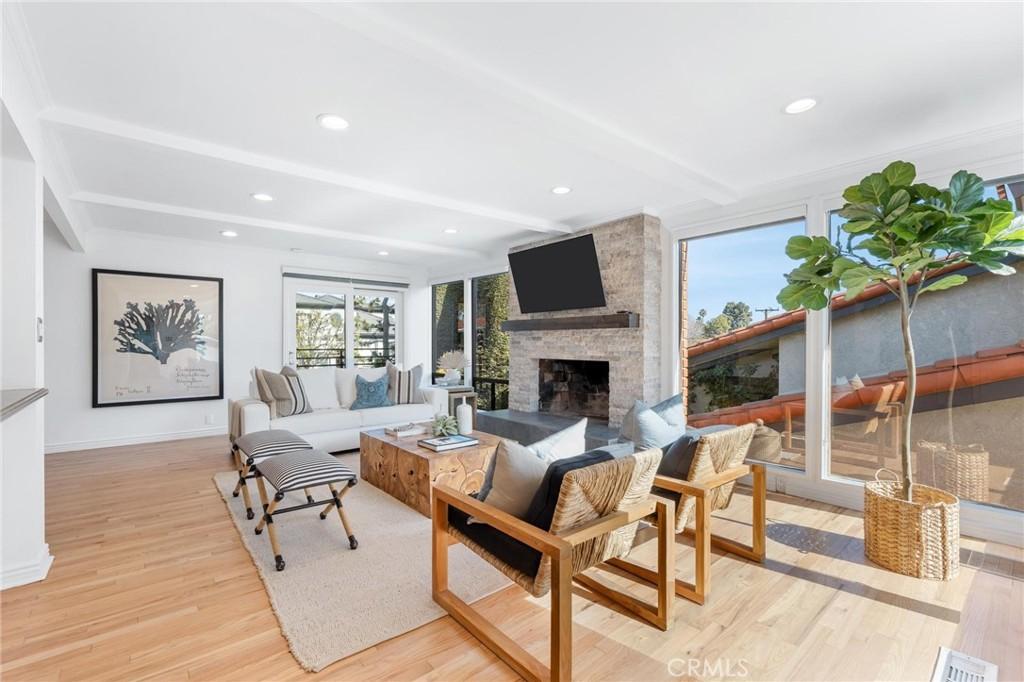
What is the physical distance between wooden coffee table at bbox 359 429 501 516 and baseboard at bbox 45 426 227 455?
3.17 meters

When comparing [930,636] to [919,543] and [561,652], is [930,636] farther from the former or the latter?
[561,652]

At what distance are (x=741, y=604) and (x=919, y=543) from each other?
1.10m

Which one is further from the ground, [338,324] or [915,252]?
[915,252]

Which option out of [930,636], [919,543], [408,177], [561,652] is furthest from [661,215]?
[561,652]

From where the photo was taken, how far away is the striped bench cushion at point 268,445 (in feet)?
10.3

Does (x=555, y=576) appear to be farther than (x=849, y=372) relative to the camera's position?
No

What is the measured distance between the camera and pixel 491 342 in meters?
6.80

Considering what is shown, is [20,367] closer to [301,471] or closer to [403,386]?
[301,471]

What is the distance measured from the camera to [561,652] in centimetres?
159

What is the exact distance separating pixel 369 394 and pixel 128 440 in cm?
277

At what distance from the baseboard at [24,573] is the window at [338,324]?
4.12m

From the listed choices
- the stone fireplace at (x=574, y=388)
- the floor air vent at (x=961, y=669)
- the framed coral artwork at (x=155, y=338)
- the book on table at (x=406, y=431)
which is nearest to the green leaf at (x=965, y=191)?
the floor air vent at (x=961, y=669)

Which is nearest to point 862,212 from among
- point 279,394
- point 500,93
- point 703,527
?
point 703,527

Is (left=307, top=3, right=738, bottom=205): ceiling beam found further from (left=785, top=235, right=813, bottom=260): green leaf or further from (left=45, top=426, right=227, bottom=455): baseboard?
(left=45, top=426, right=227, bottom=455): baseboard
